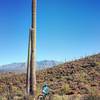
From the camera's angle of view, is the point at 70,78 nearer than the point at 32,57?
No

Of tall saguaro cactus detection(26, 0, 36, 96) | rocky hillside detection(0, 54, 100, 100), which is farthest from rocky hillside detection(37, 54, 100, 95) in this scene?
tall saguaro cactus detection(26, 0, 36, 96)

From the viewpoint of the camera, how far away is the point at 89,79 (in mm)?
35281

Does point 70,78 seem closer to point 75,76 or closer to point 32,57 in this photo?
point 75,76

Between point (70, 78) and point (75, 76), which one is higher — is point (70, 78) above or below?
below

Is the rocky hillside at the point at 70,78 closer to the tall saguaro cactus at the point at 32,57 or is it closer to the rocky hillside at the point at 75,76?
the rocky hillside at the point at 75,76

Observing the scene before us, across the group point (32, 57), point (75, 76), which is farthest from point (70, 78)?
point (32, 57)

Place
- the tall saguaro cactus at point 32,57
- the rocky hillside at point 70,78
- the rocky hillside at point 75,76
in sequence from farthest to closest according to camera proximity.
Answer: the rocky hillside at point 70,78
the rocky hillside at point 75,76
the tall saguaro cactus at point 32,57

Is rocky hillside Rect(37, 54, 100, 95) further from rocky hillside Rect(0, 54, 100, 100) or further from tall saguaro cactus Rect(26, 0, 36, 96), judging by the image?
tall saguaro cactus Rect(26, 0, 36, 96)

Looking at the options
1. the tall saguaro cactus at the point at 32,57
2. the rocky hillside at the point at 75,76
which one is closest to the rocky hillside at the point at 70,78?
the rocky hillside at the point at 75,76

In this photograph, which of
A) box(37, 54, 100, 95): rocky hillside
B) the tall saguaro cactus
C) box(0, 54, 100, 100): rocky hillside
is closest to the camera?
the tall saguaro cactus

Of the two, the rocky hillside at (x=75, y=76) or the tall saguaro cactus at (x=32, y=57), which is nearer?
the tall saguaro cactus at (x=32, y=57)

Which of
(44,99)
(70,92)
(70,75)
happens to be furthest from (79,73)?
(44,99)

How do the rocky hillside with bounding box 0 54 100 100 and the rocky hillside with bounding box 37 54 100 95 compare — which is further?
the rocky hillside with bounding box 0 54 100 100

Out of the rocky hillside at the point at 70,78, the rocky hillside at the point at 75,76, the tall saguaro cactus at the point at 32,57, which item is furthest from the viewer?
the rocky hillside at the point at 70,78
